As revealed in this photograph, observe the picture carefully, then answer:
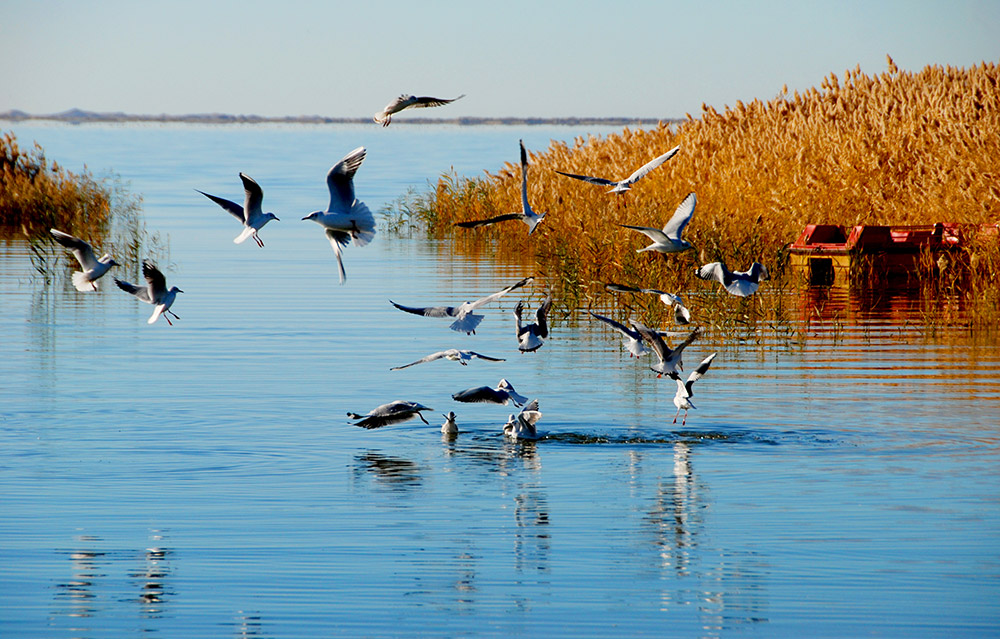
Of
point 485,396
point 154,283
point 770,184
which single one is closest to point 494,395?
point 485,396

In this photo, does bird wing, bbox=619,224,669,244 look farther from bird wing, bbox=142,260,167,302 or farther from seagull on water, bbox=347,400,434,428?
bird wing, bbox=142,260,167,302

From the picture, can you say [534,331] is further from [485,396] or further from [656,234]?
[656,234]

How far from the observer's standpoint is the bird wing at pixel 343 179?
822 cm

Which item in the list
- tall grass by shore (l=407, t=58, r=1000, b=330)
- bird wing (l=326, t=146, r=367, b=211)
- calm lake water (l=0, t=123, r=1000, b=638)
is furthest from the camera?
tall grass by shore (l=407, t=58, r=1000, b=330)

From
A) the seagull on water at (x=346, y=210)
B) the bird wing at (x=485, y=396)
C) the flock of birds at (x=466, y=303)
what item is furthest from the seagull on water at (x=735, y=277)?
the seagull on water at (x=346, y=210)

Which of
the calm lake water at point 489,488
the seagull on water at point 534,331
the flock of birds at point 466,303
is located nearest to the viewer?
the calm lake water at point 489,488

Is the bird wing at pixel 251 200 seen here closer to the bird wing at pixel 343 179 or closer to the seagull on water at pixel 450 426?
the bird wing at pixel 343 179

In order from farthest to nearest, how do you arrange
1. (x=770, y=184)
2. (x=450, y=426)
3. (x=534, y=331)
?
(x=770, y=184) → (x=450, y=426) → (x=534, y=331)

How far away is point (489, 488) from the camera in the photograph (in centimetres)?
821

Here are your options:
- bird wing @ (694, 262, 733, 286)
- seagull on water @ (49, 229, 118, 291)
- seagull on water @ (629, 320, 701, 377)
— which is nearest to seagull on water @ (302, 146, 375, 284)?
seagull on water @ (49, 229, 118, 291)

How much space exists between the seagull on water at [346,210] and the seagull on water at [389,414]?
1.32 meters

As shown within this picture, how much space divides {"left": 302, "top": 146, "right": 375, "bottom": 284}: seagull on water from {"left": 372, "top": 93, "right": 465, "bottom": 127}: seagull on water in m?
0.62

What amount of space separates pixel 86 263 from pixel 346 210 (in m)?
2.42

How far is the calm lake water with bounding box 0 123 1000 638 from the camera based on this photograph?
596 centimetres
